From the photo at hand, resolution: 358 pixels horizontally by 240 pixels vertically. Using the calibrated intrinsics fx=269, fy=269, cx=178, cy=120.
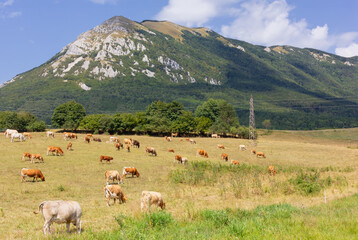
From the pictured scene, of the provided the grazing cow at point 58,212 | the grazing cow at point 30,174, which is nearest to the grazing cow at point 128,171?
the grazing cow at point 30,174

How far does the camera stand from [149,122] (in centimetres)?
9675

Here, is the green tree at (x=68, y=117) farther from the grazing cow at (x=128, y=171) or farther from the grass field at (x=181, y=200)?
the grazing cow at (x=128, y=171)

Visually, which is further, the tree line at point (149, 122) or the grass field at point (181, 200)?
the tree line at point (149, 122)

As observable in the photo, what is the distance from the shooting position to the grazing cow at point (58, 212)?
995cm

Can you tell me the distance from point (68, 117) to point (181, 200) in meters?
91.0

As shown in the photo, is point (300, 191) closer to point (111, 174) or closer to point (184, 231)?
point (184, 231)

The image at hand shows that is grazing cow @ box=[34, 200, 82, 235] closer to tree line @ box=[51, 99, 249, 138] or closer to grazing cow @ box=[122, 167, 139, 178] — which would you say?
grazing cow @ box=[122, 167, 139, 178]

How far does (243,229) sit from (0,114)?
10810 cm

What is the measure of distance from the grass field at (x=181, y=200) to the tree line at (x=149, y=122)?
46.3 metres

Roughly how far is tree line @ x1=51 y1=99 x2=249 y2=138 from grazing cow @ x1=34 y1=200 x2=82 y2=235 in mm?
77914

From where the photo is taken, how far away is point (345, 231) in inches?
309

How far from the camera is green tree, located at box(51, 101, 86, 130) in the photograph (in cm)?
9750

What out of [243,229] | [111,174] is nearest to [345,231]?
[243,229]

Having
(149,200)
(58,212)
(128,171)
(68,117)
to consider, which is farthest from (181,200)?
(68,117)
